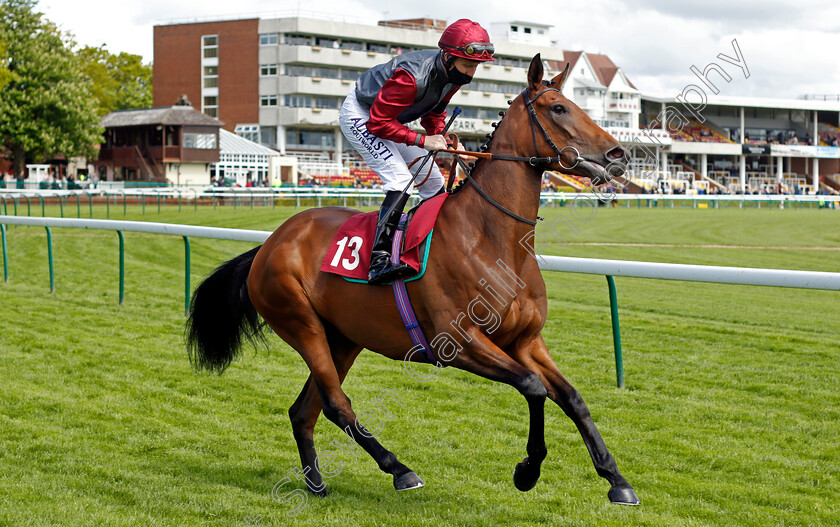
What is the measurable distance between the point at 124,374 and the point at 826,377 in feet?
15.5

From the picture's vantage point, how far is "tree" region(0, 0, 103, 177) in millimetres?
40594

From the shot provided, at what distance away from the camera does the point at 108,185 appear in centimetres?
3438

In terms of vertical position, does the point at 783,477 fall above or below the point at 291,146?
below

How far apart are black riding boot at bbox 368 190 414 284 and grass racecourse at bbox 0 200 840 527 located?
98 centimetres

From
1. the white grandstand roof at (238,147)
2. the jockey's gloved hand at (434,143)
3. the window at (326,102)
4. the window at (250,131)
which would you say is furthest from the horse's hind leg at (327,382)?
the window at (250,131)

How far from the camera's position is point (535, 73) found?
3555 mm

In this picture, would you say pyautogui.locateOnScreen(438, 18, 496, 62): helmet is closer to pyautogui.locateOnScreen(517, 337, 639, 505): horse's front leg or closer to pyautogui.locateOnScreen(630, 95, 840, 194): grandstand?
pyautogui.locateOnScreen(517, 337, 639, 505): horse's front leg

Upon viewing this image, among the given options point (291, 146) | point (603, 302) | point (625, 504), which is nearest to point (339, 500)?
point (625, 504)

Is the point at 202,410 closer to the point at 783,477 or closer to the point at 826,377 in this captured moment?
the point at 783,477

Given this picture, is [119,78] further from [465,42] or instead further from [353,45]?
[465,42]

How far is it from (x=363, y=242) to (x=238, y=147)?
48230 millimetres

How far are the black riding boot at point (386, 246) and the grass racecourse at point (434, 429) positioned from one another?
98 centimetres

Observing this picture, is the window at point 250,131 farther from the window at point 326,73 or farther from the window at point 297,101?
the window at point 326,73

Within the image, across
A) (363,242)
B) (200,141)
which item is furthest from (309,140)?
(363,242)
